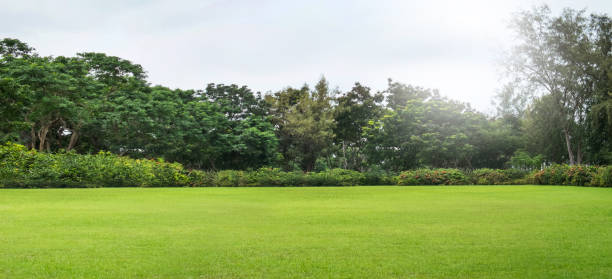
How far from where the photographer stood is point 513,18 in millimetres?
32406

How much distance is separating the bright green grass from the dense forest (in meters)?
19.3

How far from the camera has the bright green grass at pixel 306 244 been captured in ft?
14.2

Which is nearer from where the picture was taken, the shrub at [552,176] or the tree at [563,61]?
the shrub at [552,176]

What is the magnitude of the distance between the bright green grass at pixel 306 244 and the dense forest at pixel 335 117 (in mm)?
19316

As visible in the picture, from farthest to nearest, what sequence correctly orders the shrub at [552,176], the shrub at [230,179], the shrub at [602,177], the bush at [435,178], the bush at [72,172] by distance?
the bush at [435,178] → the shrub at [552,176] → the shrub at [230,179] → the shrub at [602,177] → the bush at [72,172]

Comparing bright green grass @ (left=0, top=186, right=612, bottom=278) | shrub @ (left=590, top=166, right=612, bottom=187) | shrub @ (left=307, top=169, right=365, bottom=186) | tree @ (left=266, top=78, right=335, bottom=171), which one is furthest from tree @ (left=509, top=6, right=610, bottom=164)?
bright green grass @ (left=0, top=186, right=612, bottom=278)

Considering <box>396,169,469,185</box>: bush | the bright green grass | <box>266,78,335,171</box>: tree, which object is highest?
<box>266,78,335,171</box>: tree

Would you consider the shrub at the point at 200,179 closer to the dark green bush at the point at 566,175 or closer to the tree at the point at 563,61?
the dark green bush at the point at 566,175

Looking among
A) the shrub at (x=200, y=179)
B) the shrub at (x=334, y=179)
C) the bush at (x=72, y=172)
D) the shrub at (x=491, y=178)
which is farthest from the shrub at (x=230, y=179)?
the shrub at (x=491, y=178)

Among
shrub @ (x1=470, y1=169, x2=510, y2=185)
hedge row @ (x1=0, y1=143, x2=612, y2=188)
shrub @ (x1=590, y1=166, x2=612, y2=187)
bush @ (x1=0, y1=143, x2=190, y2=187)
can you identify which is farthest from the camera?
shrub @ (x1=470, y1=169, x2=510, y2=185)

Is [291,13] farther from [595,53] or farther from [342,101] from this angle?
[595,53]

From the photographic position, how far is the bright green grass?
4.33 meters

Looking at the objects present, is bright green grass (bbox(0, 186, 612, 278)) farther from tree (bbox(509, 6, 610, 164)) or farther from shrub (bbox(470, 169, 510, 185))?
tree (bbox(509, 6, 610, 164))

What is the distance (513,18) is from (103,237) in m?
33.6
